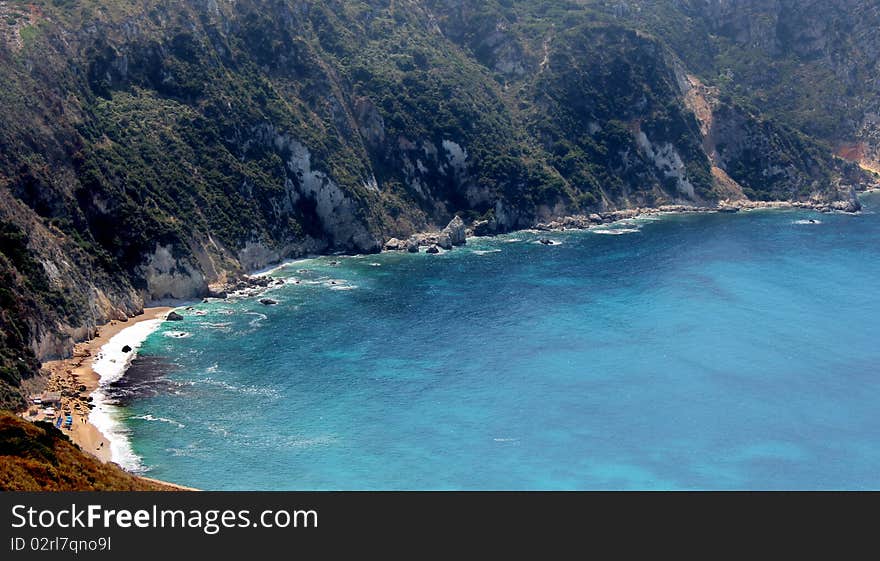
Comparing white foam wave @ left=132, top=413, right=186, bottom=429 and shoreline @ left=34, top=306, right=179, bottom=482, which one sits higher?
shoreline @ left=34, top=306, right=179, bottom=482

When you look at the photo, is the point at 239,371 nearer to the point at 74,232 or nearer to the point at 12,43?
the point at 74,232

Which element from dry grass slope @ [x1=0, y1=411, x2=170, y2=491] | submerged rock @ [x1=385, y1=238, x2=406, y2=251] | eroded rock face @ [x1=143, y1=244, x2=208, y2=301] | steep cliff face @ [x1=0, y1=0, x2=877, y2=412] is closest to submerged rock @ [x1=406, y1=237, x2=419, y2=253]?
submerged rock @ [x1=385, y1=238, x2=406, y2=251]

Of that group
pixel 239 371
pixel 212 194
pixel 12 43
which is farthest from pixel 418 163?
pixel 239 371

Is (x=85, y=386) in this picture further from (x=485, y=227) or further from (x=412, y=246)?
(x=485, y=227)

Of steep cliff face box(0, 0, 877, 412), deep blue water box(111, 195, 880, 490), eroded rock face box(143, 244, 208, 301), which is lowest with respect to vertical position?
deep blue water box(111, 195, 880, 490)

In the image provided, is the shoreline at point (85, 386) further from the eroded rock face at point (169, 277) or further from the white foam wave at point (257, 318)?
the white foam wave at point (257, 318)

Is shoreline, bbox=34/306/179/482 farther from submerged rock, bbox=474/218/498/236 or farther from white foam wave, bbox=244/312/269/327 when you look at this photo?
submerged rock, bbox=474/218/498/236

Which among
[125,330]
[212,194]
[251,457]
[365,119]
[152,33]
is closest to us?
[251,457]
